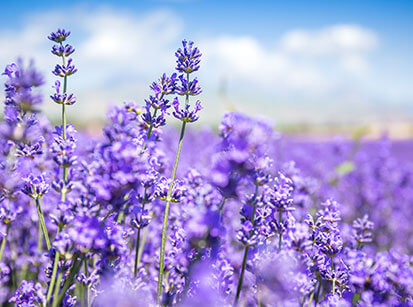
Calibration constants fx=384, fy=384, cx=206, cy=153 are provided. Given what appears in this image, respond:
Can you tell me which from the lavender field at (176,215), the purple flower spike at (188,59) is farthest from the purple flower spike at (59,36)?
the purple flower spike at (188,59)

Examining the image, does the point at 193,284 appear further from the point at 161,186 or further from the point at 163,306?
the point at 161,186

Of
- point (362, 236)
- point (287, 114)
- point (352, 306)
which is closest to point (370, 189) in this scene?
point (362, 236)

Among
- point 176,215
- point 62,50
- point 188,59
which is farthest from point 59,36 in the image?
point 176,215

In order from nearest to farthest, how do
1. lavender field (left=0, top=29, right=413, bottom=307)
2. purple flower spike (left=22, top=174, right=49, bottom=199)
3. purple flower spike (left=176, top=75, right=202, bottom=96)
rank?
1. lavender field (left=0, top=29, right=413, bottom=307)
2. purple flower spike (left=22, top=174, right=49, bottom=199)
3. purple flower spike (left=176, top=75, right=202, bottom=96)

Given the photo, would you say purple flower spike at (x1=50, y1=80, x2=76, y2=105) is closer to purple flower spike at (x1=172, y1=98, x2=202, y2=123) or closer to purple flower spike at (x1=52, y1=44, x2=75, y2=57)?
purple flower spike at (x1=52, y1=44, x2=75, y2=57)

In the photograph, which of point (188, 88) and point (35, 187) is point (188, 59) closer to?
point (188, 88)

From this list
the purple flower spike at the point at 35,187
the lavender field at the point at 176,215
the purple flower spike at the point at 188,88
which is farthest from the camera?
the purple flower spike at the point at 188,88

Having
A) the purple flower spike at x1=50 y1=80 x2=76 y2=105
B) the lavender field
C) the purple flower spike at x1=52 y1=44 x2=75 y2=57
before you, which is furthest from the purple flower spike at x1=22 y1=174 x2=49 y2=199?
the purple flower spike at x1=52 y1=44 x2=75 y2=57

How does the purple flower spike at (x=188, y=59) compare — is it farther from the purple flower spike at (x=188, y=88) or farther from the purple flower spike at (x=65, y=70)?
the purple flower spike at (x=65, y=70)
